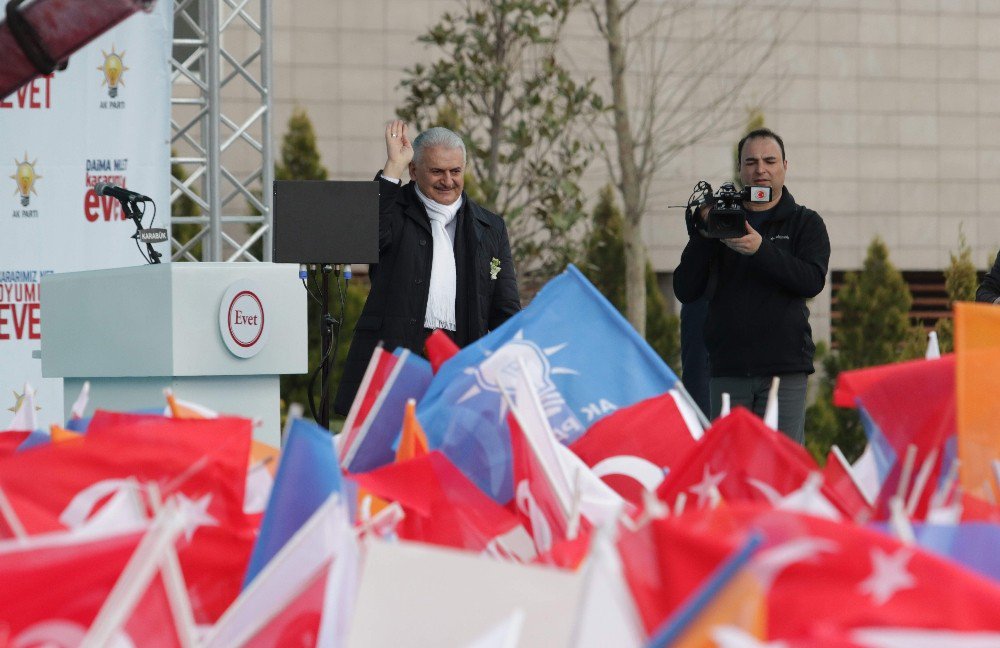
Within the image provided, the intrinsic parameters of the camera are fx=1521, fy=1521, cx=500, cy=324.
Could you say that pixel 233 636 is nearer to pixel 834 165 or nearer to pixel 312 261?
pixel 312 261

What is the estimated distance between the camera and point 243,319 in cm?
578

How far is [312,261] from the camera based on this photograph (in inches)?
223

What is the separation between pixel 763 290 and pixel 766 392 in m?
0.33

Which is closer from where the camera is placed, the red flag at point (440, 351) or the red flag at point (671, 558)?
the red flag at point (671, 558)

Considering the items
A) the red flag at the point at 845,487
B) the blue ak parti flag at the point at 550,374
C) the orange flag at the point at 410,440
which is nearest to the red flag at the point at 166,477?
the orange flag at the point at 410,440

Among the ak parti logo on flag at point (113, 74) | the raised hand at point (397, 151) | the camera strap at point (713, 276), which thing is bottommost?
the camera strap at point (713, 276)

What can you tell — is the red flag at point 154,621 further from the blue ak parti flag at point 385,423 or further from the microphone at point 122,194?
the microphone at point 122,194

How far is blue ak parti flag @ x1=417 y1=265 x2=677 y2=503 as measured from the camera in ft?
6.59

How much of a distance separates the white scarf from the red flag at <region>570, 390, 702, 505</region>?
113 inches

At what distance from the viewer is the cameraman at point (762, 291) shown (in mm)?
4852

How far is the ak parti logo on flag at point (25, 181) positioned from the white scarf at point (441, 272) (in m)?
3.49

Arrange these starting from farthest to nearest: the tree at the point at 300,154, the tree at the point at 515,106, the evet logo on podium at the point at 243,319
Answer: the tree at the point at 300,154, the tree at the point at 515,106, the evet logo on podium at the point at 243,319

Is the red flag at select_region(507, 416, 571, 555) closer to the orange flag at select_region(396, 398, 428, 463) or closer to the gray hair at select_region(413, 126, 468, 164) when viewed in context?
the orange flag at select_region(396, 398, 428, 463)

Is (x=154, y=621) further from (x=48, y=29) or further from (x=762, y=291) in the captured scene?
(x=762, y=291)
